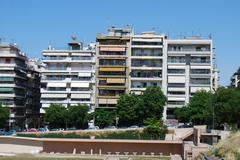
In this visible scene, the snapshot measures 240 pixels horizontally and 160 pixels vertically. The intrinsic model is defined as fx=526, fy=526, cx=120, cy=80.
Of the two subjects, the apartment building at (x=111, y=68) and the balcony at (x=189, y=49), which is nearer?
the apartment building at (x=111, y=68)

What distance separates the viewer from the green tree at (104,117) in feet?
317

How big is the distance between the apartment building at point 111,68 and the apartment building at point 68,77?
8.36 feet

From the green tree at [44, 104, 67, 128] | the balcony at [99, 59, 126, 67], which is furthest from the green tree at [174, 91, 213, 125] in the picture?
the green tree at [44, 104, 67, 128]

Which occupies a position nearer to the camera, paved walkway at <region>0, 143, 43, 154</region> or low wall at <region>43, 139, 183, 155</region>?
low wall at <region>43, 139, 183, 155</region>

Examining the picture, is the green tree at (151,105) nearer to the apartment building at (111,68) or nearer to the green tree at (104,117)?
the green tree at (104,117)

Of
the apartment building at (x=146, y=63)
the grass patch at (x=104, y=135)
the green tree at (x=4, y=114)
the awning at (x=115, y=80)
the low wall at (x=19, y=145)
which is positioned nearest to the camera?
the low wall at (x=19, y=145)

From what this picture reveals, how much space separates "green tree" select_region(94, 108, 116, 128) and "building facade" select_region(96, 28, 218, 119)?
4122 mm

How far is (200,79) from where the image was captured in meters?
103

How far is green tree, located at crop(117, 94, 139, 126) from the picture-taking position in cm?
9338

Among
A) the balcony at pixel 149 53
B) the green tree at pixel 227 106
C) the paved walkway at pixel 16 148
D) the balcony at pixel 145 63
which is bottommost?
the paved walkway at pixel 16 148

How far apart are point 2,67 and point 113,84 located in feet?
74.7

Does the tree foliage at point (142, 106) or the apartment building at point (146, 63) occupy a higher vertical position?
the apartment building at point (146, 63)

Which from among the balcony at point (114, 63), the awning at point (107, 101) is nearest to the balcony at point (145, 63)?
the balcony at point (114, 63)

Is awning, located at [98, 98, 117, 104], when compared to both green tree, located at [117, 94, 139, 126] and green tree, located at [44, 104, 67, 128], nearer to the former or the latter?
green tree, located at [117, 94, 139, 126]
